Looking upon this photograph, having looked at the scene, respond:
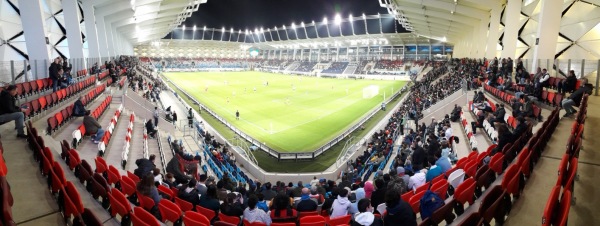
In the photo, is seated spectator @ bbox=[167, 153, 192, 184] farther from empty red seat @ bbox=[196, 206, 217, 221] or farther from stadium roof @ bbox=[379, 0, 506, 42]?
stadium roof @ bbox=[379, 0, 506, 42]

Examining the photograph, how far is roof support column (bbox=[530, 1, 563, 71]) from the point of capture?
1659cm

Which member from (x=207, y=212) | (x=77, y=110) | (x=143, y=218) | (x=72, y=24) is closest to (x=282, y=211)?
(x=207, y=212)

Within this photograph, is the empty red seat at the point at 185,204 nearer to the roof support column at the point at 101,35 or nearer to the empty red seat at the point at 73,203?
the empty red seat at the point at 73,203

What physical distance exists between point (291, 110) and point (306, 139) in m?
11.4

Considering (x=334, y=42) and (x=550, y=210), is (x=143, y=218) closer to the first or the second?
(x=550, y=210)

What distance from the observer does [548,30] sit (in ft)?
55.3

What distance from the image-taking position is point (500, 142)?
25.4 ft

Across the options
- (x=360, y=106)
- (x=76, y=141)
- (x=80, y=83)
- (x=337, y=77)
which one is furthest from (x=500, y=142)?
(x=337, y=77)

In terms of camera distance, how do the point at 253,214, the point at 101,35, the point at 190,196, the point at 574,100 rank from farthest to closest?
the point at 101,35, the point at 574,100, the point at 190,196, the point at 253,214

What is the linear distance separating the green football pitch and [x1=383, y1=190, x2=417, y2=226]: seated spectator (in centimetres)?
1757

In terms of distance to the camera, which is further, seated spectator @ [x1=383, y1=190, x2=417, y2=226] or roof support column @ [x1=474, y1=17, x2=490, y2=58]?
roof support column @ [x1=474, y1=17, x2=490, y2=58]

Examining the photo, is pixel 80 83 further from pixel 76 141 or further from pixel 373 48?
pixel 373 48

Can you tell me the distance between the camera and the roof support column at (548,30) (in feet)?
54.4

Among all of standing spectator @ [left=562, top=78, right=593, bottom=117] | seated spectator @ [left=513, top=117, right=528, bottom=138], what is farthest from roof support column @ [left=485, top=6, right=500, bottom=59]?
seated spectator @ [left=513, top=117, right=528, bottom=138]
